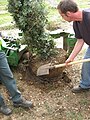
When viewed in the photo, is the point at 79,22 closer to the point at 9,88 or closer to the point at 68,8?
the point at 68,8

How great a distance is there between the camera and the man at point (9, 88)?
4387mm

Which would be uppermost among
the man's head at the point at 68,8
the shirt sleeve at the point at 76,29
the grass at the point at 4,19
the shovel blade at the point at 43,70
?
the man's head at the point at 68,8

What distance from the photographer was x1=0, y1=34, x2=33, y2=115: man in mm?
4387

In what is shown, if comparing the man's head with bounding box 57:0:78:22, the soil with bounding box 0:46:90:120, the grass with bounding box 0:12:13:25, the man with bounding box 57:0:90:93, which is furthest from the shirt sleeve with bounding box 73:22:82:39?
the grass with bounding box 0:12:13:25

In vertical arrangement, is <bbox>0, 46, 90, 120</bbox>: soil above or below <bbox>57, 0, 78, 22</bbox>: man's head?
below

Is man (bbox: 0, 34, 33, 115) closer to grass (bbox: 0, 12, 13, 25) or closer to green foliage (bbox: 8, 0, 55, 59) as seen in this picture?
green foliage (bbox: 8, 0, 55, 59)

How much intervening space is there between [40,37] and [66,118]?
1454 mm

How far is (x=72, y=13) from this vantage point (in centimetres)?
397

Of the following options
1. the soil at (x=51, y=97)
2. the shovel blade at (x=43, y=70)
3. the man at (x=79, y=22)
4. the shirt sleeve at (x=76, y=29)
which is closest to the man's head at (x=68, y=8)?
the man at (x=79, y=22)

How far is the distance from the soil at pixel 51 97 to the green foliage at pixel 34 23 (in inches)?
19.7

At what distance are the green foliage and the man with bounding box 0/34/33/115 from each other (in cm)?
83

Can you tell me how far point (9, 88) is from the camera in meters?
4.58

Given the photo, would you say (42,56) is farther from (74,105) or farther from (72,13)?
(72,13)

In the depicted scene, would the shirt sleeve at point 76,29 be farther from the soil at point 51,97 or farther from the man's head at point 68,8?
the soil at point 51,97
